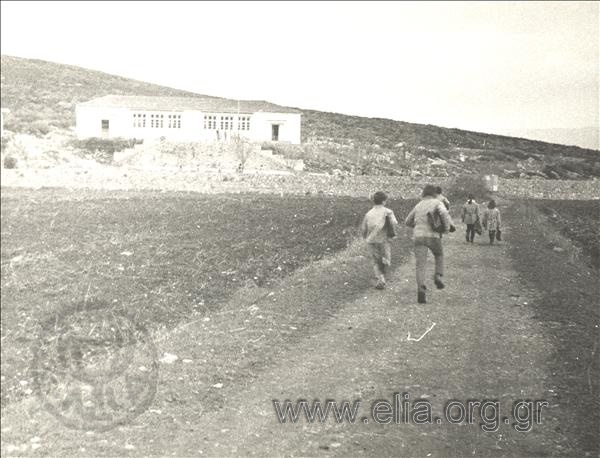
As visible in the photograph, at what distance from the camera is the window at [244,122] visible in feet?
111

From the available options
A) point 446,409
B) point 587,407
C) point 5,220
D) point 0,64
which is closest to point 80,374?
point 5,220

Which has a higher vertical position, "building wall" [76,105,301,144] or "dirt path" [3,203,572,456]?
"building wall" [76,105,301,144]

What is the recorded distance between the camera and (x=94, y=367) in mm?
5137

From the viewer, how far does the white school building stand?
1280 cm

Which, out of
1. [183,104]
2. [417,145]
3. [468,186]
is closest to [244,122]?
[183,104]

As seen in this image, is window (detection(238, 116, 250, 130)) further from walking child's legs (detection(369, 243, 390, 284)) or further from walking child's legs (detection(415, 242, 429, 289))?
walking child's legs (detection(415, 242, 429, 289))

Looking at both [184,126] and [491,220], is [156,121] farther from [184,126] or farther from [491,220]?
[491,220]

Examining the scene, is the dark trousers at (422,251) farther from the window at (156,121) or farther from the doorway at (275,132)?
the doorway at (275,132)

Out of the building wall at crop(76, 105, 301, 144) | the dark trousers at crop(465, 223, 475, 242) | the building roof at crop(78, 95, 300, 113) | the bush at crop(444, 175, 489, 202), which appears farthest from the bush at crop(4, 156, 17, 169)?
the bush at crop(444, 175, 489, 202)

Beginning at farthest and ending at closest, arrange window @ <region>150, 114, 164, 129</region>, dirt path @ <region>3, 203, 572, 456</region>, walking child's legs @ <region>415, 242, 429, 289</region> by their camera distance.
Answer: window @ <region>150, 114, 164, 129</region> → walking child's legs @ <region>415, 242, 429, 289</region> → dirt path @ <region>3, 203, 572, 456</region>

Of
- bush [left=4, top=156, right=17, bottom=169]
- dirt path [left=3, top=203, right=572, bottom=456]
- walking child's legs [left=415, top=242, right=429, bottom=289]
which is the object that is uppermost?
bush [left=4, top=156, right=17, bottom=169]

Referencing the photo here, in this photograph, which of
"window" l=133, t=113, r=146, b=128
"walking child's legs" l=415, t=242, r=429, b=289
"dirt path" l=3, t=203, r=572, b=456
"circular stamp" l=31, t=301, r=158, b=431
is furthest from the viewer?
"window" l=133, t=113, r=146, b=128

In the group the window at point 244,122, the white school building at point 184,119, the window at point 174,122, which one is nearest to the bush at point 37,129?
the white school building at point 184,119

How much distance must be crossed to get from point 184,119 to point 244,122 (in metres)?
12.9
